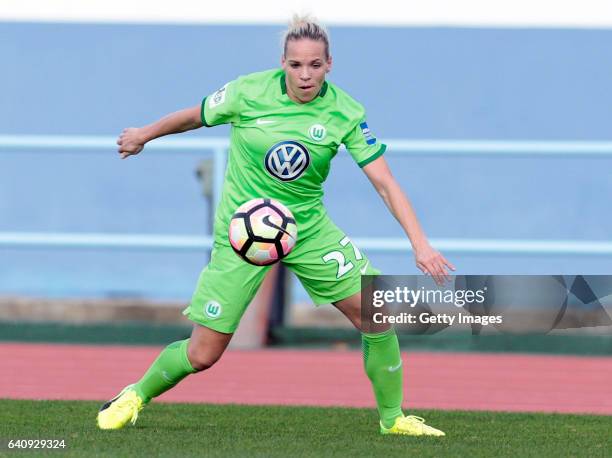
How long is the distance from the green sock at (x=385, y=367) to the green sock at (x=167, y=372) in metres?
0.78

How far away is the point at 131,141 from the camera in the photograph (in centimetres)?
752

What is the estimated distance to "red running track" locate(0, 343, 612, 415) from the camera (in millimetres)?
9609

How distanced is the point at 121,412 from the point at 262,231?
42.9 inches

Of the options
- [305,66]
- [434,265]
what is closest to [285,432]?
[434,265]

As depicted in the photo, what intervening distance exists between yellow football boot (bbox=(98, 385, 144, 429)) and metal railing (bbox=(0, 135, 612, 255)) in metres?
4.57

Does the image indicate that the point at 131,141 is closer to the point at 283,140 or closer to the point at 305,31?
the point at 283,140

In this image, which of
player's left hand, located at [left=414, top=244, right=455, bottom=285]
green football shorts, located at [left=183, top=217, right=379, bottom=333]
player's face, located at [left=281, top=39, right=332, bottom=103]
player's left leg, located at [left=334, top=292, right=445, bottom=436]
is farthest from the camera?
player's left leg, located at [left=334, top=292, right=445, bottom=436]

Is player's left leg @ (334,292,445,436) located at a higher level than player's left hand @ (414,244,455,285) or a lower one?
lower

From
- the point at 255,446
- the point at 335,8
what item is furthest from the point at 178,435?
the point at 335,8

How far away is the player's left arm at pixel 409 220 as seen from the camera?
6.93 meters

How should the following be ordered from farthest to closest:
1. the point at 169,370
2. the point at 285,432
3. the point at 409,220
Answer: the point at 285,432
the point at 169,370
the point at 409,220

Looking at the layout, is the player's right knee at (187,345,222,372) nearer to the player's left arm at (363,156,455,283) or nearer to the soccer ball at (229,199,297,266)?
the soccer ball at (229,199,297,266)

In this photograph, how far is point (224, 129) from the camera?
15.0 meters

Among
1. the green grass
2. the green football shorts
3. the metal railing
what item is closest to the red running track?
the green grass
